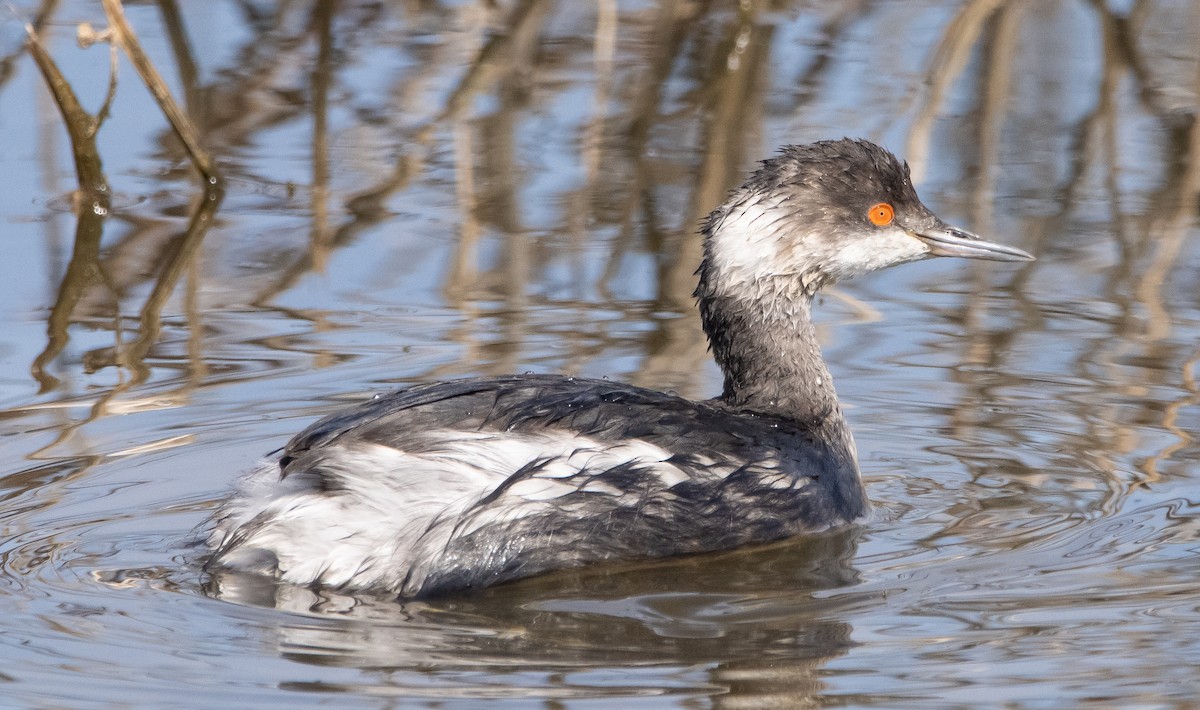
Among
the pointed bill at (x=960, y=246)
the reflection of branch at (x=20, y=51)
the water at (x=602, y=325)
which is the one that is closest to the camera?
the water at (x=602, y=325)

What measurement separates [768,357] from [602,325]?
137cm

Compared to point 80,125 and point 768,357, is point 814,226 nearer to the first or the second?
point 768,357

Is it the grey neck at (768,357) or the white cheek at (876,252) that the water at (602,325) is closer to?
the grey neck at (768,357)

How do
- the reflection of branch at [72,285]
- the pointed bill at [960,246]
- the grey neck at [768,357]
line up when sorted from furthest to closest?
the reflection of branch at [72,285]
the pointed bill at [960,246]
the grey neck at [768,357]

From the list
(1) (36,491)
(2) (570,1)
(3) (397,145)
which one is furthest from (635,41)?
(1) (36,491)

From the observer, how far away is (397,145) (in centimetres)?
978

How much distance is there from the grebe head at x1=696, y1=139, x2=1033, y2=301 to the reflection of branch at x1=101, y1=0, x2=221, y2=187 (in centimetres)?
339

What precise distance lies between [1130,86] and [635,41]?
3.07 m

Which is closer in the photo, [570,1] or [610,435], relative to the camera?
[610,435]

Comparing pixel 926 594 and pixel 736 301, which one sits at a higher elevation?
pixel 736 301

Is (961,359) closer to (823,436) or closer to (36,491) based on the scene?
(823,436)

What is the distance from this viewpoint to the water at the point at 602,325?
4488 mm

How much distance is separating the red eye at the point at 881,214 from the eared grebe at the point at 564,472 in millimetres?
227

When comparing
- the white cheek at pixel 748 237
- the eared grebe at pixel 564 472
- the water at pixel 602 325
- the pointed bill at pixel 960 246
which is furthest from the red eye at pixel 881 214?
the water at pixel 602 325
